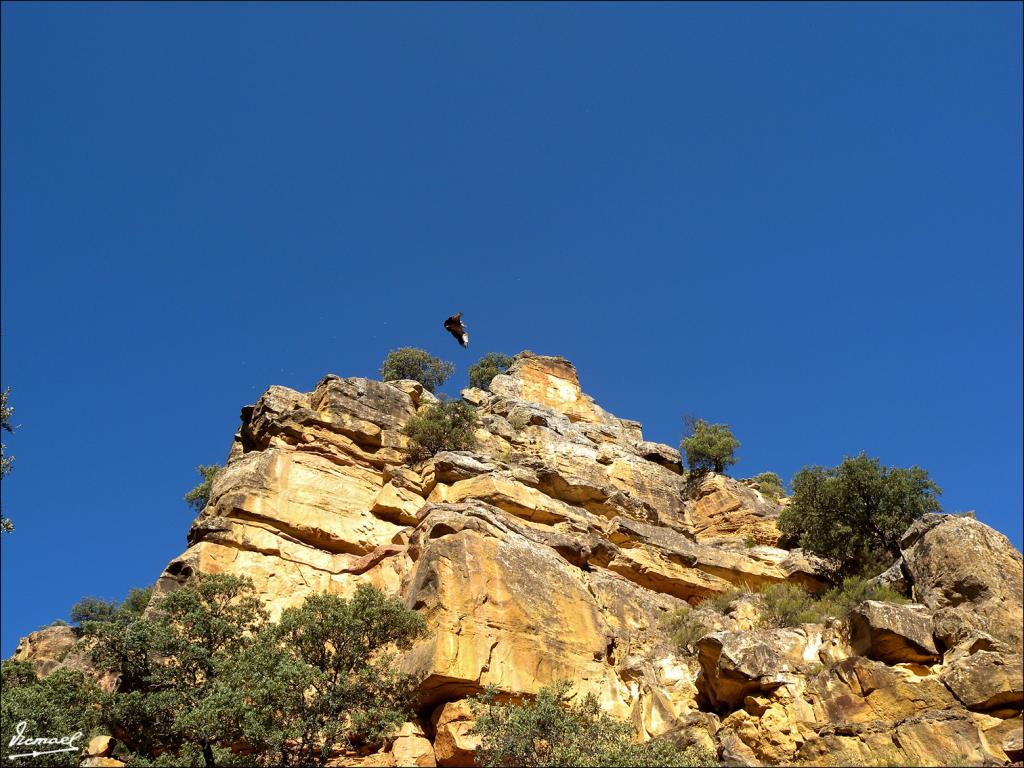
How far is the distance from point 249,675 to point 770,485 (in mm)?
32133

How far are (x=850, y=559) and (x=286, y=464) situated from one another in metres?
21.6

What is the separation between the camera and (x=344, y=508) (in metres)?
28.0

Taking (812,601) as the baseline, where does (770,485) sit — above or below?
above

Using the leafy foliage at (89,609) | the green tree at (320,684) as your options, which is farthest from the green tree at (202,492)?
the green tree at (320,684)

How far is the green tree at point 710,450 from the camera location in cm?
Answer: 4131

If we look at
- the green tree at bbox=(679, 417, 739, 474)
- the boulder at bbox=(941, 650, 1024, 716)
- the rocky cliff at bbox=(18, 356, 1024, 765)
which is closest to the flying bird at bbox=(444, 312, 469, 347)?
the rocky cliff at bbox=(18, 356, 1024, 765)

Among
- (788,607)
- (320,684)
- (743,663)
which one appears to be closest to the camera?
(320,684)

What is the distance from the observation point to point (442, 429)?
3200 cm

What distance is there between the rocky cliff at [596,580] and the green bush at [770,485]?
2.47 m

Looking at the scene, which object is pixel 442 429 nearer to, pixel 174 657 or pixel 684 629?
pixel 684 629

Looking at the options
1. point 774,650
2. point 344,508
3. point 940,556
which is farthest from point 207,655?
point 940,556

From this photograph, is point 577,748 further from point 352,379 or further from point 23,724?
point 352,379

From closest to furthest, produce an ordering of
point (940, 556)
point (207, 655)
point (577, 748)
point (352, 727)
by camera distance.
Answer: point (577, 748), point (352, 727), point (207, 655), point (940, 556)

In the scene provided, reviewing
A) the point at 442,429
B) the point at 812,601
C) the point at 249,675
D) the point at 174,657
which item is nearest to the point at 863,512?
the point at 812,601
